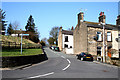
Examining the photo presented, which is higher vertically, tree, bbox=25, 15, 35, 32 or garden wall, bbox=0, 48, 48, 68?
tree, bbox=25, 15, 35, 32

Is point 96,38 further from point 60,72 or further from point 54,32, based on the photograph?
point 54,32

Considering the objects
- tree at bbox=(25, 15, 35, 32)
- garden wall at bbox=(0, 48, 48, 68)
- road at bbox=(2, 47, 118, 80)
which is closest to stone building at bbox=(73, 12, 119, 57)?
road at bbox=(2, 47, 118, 80)

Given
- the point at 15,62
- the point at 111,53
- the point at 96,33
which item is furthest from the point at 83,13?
the point at 15,62

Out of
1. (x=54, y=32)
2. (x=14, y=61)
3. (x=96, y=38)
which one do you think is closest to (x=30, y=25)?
(x=54, y=32)

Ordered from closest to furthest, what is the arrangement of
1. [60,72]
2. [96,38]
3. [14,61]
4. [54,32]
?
[60,72]
[14,61]
[96,38]
[54,32]

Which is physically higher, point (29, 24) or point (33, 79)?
point (29, 24)

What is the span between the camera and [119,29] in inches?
1308

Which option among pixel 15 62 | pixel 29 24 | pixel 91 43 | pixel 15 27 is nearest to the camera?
pixel 15 62

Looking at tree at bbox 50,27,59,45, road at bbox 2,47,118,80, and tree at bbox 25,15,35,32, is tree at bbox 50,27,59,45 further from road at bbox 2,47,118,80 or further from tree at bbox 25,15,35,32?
road at bbox 2,47,118,80

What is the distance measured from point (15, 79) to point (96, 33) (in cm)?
2554

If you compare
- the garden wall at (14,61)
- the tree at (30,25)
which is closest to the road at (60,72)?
the garden wall at (14,61)

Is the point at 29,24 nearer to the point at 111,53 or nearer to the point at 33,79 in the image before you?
the point at 111,53

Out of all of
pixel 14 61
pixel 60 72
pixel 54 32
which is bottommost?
pixel 60 72

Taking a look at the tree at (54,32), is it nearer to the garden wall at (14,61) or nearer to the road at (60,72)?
the garden wall at (14,61)
